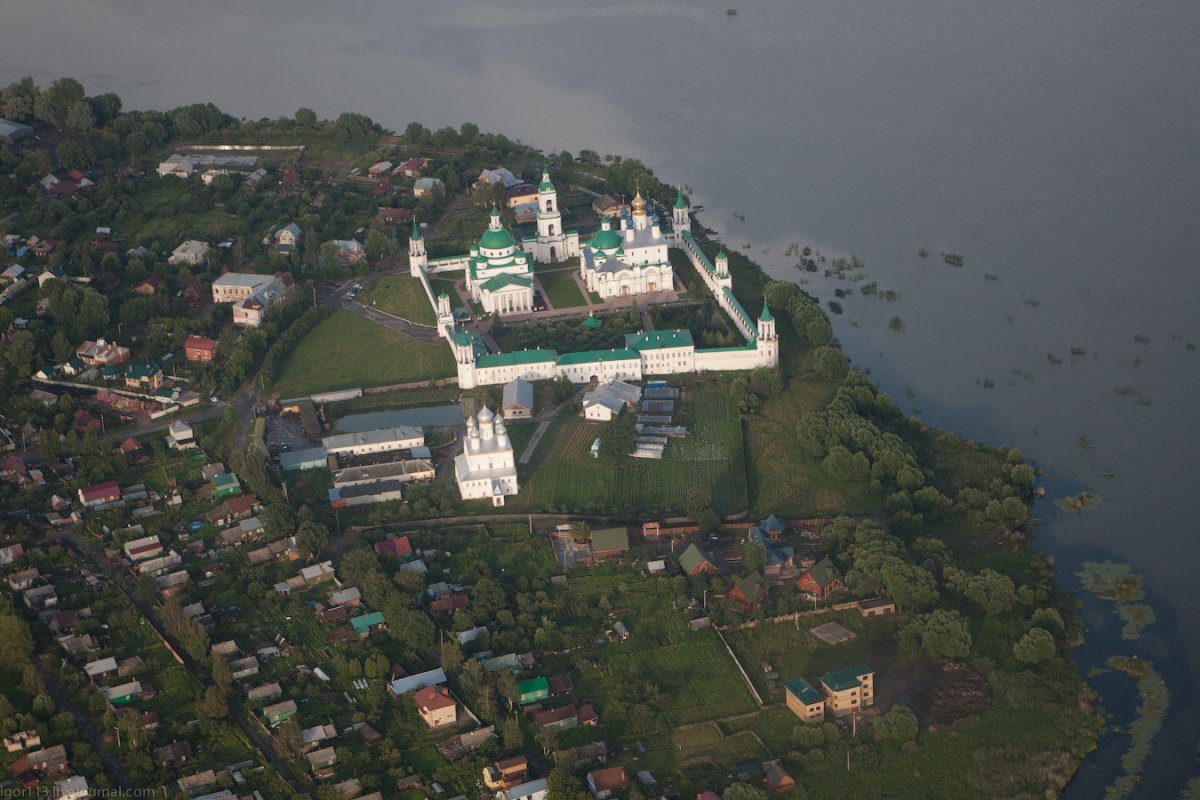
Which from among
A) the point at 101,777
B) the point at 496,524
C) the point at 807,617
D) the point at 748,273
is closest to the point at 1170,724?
the point at 807,617

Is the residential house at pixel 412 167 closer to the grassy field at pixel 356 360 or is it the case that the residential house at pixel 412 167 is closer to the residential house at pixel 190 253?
the residential house at pixel 190 253

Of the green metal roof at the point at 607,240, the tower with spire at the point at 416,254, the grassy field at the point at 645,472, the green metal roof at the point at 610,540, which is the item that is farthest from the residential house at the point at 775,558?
the tower with spire at the point at 416,254

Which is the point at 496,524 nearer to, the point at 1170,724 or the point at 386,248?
the point at 1170,724

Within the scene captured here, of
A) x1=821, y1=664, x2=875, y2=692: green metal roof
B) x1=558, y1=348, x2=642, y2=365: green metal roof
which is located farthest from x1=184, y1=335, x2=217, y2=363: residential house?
x1=821, y1=664, x2=875, y2=692: green metal roof

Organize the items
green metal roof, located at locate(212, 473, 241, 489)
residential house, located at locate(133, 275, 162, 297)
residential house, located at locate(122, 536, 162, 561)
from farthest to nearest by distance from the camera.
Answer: residential house, located at locate(133, 275, 162, 297) → green metal roof, located at locate(212, 473, 241, 489) → residential house, located at locate(122, 536, 162, 561)

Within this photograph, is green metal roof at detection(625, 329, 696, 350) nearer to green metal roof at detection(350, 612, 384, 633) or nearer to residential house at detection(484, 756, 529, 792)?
green metal roof at detection(350, 612, 384, 633)

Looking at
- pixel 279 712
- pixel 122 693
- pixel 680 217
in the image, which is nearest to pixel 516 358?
pixel 680 217
